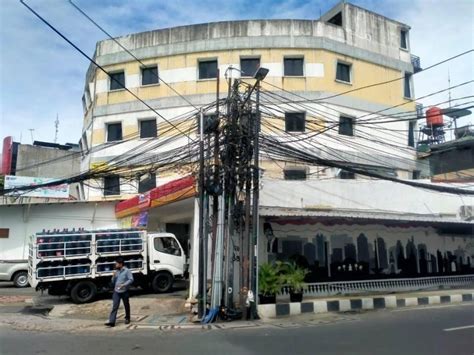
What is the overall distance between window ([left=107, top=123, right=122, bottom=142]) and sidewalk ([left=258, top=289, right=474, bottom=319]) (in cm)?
1714

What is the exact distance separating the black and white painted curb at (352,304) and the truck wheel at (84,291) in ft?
18.2

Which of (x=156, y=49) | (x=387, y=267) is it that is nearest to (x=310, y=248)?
(x=387, y=267)

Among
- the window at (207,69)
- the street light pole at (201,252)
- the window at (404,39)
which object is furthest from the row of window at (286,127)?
the street light pole at (201,252)

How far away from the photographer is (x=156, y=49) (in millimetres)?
27219

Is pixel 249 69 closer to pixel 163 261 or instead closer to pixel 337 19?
pixel 337 19

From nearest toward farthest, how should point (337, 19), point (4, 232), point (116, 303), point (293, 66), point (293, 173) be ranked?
point (116, 303) < point (4, 232) < point (293, 173) < point (293, 66) < point (337, 19)

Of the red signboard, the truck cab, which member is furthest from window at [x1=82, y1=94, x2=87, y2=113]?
the truck cab

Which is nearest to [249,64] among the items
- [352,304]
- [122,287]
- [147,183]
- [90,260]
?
[147,183]

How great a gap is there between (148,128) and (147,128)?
0.20 ft

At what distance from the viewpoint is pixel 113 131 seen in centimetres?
2764

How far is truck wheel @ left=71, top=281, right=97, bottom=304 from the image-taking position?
47.3 feet

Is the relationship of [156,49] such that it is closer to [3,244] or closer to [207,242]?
[3,244]

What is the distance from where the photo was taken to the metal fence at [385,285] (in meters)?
15.5

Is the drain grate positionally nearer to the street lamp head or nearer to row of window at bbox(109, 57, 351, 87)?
the street lamp head
